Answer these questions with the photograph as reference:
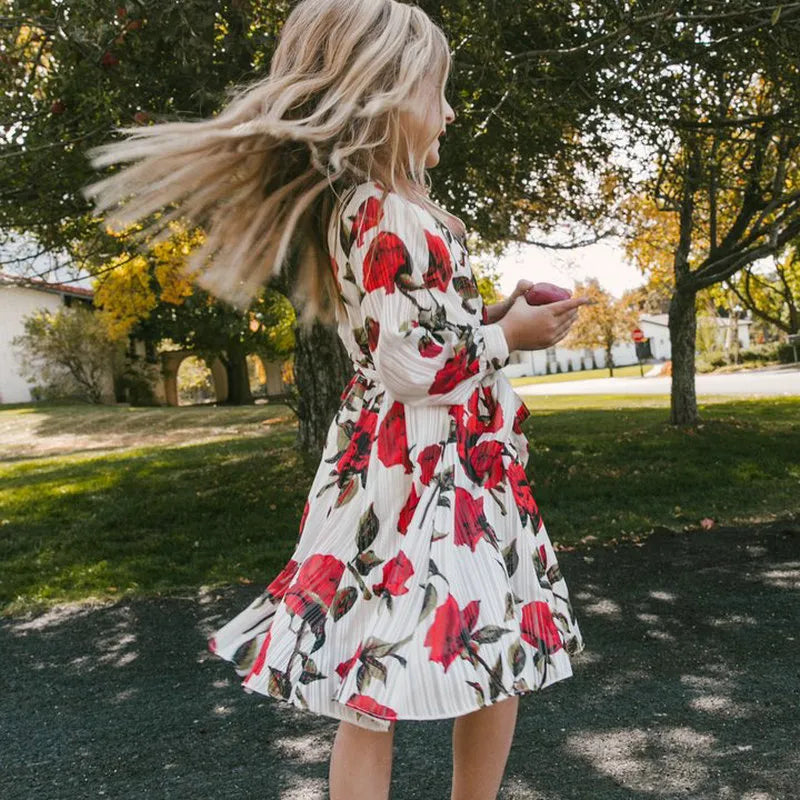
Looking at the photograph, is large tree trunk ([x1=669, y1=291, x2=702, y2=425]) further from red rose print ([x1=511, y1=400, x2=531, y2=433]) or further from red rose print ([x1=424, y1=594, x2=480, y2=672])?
red rose print ([x1=424, y1=594, x2=480, y2=672])

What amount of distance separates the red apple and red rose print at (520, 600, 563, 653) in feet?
2.13

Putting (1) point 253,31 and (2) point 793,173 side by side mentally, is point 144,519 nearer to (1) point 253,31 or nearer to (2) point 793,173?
(1) point 253,31

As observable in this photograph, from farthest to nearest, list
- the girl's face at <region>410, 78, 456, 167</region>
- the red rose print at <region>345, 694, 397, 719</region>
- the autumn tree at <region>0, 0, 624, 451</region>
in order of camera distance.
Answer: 1. the autumn tree at <region>0, 0, 624, 451</region>
2. the girl's face at <region>410, 78, 456, 167</region>
3. the red rose print at <region>345, 694, 397, 719</region>

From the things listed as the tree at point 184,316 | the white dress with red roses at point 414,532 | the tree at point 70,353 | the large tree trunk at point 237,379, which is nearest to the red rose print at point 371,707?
the white dress with red roses at point 414,532

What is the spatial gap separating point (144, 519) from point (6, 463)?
6.62 meters

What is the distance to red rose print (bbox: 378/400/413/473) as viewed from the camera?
174 centimetres

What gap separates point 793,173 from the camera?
1002cm

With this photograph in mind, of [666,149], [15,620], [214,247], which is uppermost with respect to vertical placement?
[666,149]

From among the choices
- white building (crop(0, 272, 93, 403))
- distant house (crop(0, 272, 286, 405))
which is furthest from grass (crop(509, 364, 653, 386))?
white building (crop(0, 272, 93, 403))

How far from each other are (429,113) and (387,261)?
34cm

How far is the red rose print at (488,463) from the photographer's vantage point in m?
1.77

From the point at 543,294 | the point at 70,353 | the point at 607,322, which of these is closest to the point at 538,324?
the point at 543,294

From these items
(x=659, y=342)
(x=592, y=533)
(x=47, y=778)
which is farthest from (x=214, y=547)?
(x=659, y=342)

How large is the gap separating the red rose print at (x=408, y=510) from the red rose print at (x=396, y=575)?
6 centimetres
